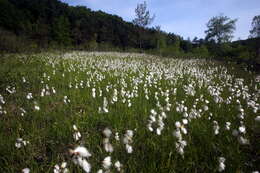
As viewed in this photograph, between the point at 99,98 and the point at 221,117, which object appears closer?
the point at 221,117

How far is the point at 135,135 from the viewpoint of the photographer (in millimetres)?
2795

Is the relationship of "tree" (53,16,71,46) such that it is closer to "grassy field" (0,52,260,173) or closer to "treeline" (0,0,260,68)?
"treeline" (0,0,260,68)

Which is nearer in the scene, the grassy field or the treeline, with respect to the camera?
the grassy field

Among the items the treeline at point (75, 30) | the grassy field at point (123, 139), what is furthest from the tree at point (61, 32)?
the grassy field at point (123, 139)

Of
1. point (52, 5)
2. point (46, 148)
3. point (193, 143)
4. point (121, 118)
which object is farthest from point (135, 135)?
point (52, 5)

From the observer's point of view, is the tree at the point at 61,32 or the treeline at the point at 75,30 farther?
the tree at the point at 61,32

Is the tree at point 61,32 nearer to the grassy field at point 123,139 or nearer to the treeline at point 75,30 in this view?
the treeline at point 75,30

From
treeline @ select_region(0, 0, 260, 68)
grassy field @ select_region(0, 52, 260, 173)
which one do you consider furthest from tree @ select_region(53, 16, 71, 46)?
grassy field @ select_region(0, 52, 260, 173)

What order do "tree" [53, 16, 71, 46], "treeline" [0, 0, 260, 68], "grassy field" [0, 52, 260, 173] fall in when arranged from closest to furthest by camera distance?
1. "grassy field" [0, 52, 260, 173]
2. "treeline" [0, 0, 260, 68]
3. "tree" [53, 16, 71, 46]

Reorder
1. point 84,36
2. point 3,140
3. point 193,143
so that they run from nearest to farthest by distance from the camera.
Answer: point 193,143 → point 3,140 → point 84,36

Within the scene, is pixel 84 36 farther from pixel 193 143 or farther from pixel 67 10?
pixel 193 143

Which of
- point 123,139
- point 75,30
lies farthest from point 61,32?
point 123,139

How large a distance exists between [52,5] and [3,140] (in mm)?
59561

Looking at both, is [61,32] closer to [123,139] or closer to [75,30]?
[75,30]
